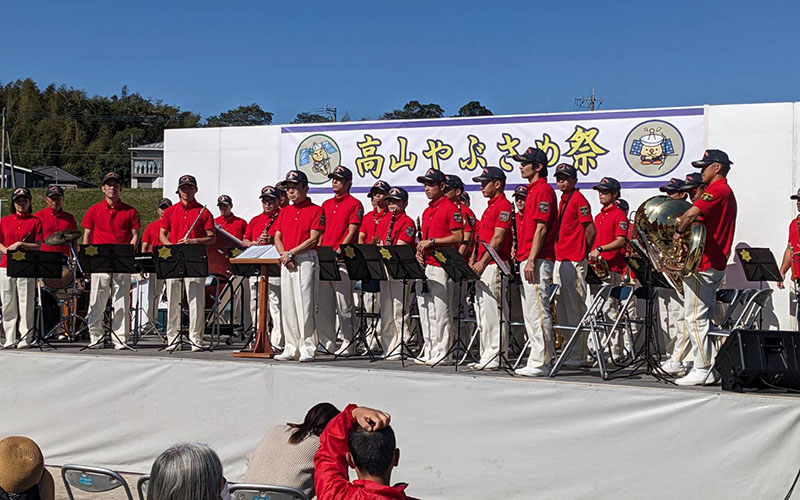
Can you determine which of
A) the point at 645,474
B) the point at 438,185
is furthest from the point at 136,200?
the point at 645,474

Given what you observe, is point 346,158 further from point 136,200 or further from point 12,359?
point 136,200

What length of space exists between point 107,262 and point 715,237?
6.70m

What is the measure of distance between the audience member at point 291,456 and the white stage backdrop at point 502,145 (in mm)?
7978

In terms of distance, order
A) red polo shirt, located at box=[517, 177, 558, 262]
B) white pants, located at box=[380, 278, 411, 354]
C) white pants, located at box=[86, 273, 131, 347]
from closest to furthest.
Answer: red polo shirt, located at box=[517, 177, 558, 262], white pants, located at box=[380, 278, 411, 354], white pants, located at box=[86, 273, 131, 347]

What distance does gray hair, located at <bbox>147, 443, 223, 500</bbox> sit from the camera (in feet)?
11.0

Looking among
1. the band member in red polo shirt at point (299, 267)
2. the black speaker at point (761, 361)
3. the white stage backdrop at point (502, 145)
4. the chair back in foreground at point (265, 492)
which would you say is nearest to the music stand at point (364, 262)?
the band member in red polo shirt at point (299, 267)

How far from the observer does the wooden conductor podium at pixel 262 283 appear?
9812 millimetres

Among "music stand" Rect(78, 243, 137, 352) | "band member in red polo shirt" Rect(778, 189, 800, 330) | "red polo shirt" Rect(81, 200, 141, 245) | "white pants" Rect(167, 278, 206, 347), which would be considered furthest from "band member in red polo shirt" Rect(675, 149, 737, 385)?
"red polo shirt" Rect(81, 200, 141, 245)

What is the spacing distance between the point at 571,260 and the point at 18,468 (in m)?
6.51

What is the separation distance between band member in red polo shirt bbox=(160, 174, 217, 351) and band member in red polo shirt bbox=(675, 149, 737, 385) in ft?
18.3

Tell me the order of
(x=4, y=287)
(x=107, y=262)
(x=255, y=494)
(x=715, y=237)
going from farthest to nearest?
(x=4, y=287), (x=107, y=262), (x=715, y=237), (x=255, y=494)

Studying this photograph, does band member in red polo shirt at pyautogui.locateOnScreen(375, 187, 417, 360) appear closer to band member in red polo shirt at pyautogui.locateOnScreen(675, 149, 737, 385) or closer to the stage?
the stage

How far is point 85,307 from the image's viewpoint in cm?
1296

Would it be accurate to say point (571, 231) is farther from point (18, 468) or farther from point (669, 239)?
point (18, 468)
